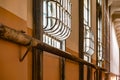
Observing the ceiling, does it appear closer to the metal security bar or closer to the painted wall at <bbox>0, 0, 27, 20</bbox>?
the metal security bar

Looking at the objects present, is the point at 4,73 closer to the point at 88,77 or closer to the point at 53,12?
the point at 53,12

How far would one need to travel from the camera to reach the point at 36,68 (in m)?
2.49

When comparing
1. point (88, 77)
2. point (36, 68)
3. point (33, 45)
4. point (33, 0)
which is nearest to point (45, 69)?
point (36, 68)

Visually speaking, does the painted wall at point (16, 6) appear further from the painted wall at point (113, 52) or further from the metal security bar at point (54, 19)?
the painted wall at point (113, 52)

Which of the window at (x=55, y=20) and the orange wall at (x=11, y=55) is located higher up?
the window at (x=55, y=20)

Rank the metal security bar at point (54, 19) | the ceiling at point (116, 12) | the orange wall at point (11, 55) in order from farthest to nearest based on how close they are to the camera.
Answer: the ceiling at point (116, 12), the metal security bar at point (54, 19), the orange wall at point (11, 55)

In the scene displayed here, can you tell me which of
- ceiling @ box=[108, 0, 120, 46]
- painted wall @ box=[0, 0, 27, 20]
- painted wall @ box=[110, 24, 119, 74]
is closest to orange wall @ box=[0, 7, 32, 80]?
painted wall @ box=[0, 0, 27, 20]

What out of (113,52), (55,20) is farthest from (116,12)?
(55,20)

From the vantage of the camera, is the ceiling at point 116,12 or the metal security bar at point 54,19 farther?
the ceiling at point 116,12

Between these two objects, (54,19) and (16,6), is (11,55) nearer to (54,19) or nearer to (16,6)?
(16,6)

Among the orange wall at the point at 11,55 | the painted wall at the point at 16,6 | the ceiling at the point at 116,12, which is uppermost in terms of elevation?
the ceiling at the point at 116,12

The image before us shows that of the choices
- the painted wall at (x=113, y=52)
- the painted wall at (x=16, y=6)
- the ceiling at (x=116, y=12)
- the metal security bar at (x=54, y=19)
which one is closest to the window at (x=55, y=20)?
the metal security bar at (x=54, y=19)

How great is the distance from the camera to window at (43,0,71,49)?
2.83 m

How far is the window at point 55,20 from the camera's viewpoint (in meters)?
A: 2.83
